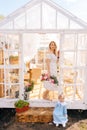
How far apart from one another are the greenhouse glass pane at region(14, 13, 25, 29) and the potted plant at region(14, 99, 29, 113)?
7.24 feet

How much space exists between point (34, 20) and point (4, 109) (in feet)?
9.98

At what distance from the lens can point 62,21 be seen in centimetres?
614

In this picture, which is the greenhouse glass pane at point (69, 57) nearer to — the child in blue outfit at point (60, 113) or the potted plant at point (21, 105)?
the child in blue outfit at point (60, 113)

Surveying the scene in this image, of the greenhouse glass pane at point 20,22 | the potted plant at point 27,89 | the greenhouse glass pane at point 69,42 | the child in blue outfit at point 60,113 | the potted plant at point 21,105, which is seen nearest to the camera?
the child in blue outfit at point 60,113

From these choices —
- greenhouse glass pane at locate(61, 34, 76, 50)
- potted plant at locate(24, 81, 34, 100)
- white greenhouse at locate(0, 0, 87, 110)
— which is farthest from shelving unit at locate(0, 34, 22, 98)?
greenhouse glass pane at locate(61, 34, 76, 50)

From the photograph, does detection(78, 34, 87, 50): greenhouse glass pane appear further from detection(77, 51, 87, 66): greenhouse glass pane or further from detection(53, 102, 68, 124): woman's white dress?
detection(53, 102, 68, 124): woman's white dress

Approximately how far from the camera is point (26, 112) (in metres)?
6.36

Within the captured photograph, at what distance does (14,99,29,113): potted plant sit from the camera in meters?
6.28

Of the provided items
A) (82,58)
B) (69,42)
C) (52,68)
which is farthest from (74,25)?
(52,68)

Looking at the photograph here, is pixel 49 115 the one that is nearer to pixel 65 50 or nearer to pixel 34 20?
pixel 65 50

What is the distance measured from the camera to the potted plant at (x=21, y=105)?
6.28m

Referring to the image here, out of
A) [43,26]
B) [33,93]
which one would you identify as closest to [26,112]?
[33,93]

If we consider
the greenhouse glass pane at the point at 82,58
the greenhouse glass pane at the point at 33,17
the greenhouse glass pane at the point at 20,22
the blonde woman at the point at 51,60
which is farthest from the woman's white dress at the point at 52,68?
the greenhouse glass pane at the point at 20,22

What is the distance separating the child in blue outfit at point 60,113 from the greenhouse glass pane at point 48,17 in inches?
81.5
